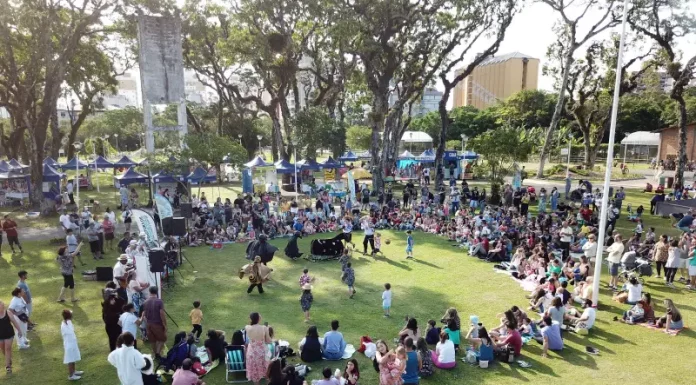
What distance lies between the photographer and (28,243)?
17.6 meters

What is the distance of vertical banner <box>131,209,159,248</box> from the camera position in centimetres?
1146

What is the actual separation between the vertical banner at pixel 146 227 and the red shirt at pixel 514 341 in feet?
28.3

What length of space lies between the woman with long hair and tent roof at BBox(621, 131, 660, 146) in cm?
5320

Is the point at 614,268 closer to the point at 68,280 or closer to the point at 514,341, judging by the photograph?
the point at 514,341

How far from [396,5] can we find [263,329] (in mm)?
21031

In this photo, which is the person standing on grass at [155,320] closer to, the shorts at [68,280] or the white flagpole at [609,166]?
the shorts at [68,280]

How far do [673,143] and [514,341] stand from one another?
49.0 meters

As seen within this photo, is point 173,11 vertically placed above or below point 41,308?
above

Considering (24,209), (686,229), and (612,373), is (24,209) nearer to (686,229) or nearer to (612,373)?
(612,373)

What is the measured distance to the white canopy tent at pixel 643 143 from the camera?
163 ft

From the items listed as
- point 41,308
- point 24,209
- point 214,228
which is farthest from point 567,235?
point 24,209

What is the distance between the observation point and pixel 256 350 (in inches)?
302

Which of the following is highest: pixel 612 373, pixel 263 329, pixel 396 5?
pixel 396 5

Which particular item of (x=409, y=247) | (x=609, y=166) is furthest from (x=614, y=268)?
(x=409, y=247)
